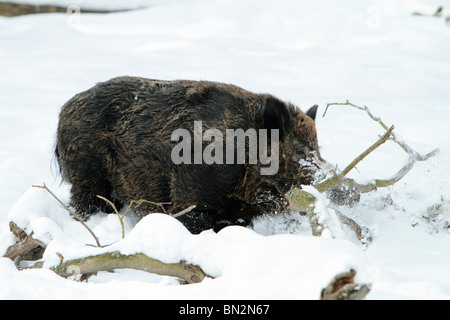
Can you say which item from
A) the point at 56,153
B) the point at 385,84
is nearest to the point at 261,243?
the point at 56,153

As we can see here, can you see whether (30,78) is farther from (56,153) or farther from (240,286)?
(240,286)

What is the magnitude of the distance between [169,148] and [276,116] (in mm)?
986

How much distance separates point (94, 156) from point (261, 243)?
2.58 meters

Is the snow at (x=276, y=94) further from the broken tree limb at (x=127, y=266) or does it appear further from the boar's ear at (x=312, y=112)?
the boar's ear at (x=312, y=112)

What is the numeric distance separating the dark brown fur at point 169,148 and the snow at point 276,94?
327 mm

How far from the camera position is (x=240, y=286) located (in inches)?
105

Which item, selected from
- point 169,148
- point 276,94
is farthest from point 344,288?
point 276,94

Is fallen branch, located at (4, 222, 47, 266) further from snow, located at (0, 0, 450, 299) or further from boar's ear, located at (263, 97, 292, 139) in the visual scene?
boar's ear, located at (263, 97, 292, 139)

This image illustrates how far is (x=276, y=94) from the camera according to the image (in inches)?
362

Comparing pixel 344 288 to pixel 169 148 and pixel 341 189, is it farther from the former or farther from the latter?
pixel 169 148

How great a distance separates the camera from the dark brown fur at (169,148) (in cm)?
464

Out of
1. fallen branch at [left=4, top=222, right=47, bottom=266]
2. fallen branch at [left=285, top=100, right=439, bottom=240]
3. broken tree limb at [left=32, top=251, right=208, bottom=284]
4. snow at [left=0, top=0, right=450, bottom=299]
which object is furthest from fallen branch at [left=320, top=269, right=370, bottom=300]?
fallen branch at [left=4, top=222, right=47, bottom=266]

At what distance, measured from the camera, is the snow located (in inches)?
111
